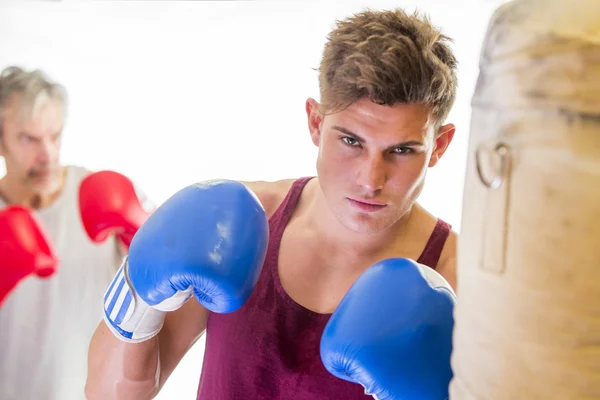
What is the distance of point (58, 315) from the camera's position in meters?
1.77

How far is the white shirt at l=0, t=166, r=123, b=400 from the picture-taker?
5.66 feet

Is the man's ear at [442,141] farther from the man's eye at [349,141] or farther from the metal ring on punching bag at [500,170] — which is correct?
the metal ring on punching bag at [500,170]

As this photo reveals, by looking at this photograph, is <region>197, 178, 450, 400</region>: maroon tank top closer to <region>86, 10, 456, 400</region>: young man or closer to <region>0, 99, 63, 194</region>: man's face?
<region>86, 10, 456, 400</region>: young man

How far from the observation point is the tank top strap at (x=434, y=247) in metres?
1.01

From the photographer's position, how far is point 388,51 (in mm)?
880

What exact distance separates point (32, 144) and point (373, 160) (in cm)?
128

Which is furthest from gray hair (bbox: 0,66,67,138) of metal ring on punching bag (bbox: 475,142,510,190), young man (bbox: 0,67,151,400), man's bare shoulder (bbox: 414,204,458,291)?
metal ring on punching bag (bbox: 475,142,510,190)

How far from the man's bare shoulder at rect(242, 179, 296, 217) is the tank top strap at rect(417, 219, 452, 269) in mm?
329

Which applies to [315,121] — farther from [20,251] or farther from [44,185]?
[44,185]

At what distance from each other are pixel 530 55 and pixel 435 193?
1.97 metres

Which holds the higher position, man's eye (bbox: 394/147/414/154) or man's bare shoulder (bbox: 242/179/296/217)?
man's eye (bbox: 394/147/414/154)

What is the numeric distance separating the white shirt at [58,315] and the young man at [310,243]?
778mm

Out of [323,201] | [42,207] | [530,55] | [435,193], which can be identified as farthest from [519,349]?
[435,193]

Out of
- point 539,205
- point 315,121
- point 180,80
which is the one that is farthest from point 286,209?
point 180,80
